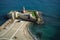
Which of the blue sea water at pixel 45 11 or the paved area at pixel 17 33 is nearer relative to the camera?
the paved area at pixel 17 33

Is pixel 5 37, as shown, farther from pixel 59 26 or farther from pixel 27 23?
pixel 59 26

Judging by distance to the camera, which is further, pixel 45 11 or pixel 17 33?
pixel 45 11

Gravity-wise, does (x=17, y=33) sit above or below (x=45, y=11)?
below

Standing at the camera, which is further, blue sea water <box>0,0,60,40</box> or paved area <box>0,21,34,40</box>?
blue sea water <box>0,0,60,40</box>

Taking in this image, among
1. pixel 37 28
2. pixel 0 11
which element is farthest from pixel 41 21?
pixel 0 11

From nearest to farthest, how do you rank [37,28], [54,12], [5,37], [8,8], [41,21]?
[5,37] < [37,28] < [41,21] < [54,12] < [8,8]
